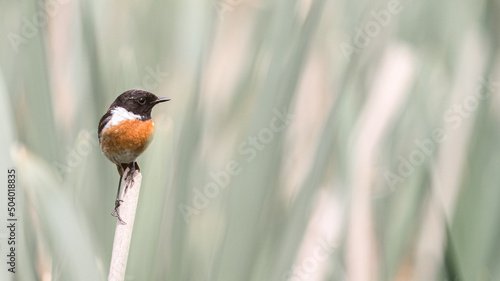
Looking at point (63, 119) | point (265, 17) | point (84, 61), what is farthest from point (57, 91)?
point (265, 17)

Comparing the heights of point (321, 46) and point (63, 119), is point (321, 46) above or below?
above

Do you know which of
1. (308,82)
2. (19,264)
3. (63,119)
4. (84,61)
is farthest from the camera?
A: (308,82)

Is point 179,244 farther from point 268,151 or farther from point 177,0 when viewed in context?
point 177,0
